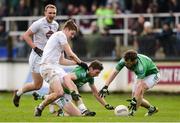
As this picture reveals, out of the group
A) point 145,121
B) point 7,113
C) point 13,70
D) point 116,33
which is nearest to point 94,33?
point 116,33

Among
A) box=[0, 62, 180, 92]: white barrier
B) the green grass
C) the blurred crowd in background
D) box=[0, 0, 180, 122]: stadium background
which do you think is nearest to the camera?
the green grass

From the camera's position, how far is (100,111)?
69.7 ft

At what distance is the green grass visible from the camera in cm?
1788

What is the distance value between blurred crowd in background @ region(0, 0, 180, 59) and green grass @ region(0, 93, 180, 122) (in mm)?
1892

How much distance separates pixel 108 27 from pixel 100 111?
1114cm

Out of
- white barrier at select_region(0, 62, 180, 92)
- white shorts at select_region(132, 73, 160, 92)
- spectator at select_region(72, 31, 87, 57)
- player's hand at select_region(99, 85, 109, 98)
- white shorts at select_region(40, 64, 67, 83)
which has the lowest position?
white barrier at select_region(0, 62, 180, 92)

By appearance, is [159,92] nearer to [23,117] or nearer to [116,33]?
[116,33]

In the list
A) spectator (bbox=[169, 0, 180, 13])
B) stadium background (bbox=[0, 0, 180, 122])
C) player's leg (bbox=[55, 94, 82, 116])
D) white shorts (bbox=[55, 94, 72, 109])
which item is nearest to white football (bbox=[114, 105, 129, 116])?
player's leg (bbox=[55, 94, 82, 116])

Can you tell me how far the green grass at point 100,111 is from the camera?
58.6 ft

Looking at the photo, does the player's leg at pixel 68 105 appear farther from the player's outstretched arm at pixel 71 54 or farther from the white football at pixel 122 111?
the white football at pixel 122 111

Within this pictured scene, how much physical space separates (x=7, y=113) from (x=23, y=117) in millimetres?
1579

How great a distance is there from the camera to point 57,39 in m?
18.6

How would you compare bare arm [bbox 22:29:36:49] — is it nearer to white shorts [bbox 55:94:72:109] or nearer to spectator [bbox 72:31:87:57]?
white shorts [bbox 55:94:72:109]

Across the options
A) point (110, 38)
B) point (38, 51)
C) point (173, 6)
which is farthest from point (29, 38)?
point (173, 6)
